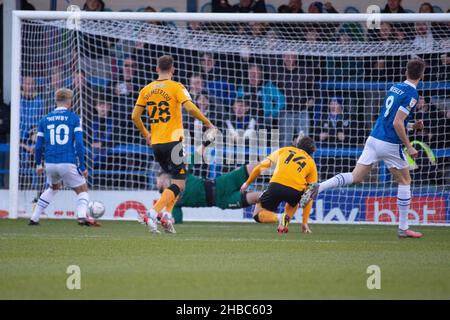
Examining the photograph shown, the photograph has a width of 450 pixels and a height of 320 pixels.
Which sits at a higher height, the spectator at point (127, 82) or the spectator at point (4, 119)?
the spectator at point (127, 82)

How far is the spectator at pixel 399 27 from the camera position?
1532 cm

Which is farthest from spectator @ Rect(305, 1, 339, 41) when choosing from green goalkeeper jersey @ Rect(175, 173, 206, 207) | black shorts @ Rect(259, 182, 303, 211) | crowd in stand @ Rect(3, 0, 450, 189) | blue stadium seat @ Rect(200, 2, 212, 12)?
black shorts @ Rect(259, 182, 303, 211)

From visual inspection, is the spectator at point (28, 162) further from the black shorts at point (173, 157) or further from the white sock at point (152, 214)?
the white sock at point (152, 214)

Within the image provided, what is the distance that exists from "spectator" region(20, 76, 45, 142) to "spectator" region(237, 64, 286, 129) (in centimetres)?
318

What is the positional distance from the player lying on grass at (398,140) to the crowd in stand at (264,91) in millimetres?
3857

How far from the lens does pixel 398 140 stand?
1073 centimetres

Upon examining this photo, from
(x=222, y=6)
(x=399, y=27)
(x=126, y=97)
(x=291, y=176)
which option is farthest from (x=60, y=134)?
(x=399, y=27)

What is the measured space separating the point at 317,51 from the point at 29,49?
4.71 m

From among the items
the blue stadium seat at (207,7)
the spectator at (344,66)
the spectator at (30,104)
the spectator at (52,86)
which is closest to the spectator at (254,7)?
the blue stadium seat at (207,7)

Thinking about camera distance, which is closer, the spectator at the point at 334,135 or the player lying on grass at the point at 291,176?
the player lying on grass at the point at 291,176

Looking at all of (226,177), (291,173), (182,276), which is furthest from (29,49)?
(182,276)

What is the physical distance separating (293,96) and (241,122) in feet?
3.06

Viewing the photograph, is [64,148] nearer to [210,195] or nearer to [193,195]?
[193,195]

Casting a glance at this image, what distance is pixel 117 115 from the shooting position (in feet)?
52.3
